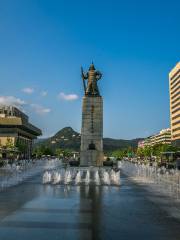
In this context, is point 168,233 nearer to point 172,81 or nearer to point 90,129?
point 90,129

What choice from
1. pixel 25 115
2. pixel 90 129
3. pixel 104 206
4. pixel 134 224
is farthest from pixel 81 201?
pixel 25 115

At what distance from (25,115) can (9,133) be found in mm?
46830

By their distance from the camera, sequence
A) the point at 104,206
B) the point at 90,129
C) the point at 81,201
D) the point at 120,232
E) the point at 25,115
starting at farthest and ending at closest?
the point at 25,115 < the point at 90,129 < the point at 81,201 < the point at 104,206 < the point at 120,232

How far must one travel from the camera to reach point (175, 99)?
132375 mm

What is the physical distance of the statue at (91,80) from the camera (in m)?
43.6

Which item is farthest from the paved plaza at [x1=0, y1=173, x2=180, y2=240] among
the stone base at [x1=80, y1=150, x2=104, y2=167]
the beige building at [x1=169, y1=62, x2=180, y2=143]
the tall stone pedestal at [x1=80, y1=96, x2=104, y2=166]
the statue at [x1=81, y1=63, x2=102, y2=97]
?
the beige building at [x1=169, y1=62, x2=180, y2=143]

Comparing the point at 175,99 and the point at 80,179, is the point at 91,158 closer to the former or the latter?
the point at 80,179

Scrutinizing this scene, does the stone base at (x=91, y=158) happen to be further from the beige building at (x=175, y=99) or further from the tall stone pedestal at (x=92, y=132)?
the beige building at (x=175, y=99)

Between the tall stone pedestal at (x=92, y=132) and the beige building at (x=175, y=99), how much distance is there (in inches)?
3521

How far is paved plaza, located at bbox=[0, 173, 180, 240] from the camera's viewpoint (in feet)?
25.7

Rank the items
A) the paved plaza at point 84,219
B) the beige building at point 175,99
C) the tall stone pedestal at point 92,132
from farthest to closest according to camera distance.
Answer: the beige building at point 175,99
the tall stone pedestal at point 92,132
the paved plaza at point 84,219

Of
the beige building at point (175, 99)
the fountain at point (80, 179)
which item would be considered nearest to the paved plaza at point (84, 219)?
the fountain at point (80, 179)

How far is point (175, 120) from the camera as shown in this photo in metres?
133

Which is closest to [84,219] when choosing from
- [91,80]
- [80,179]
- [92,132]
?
[80,179]
